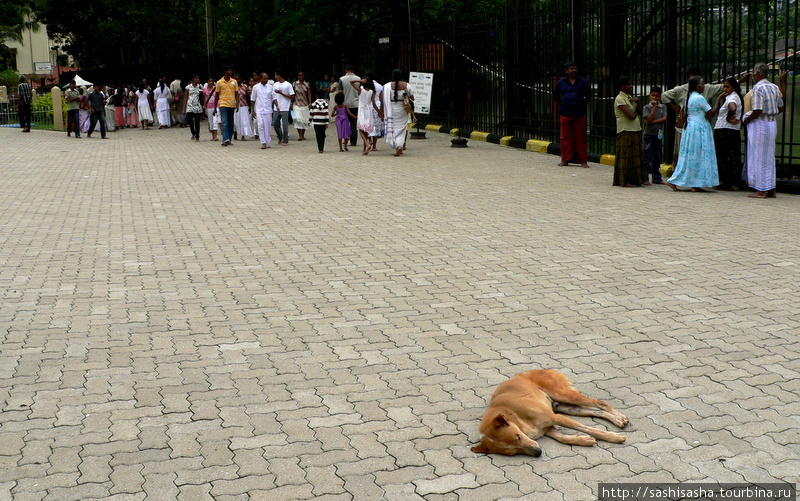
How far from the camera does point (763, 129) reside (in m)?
11.7

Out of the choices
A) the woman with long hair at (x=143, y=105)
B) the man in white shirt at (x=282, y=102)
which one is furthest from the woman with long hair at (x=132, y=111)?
the man in white shirt at (x=282, y=102)

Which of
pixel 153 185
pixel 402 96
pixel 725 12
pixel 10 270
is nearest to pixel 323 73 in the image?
pixel 402 96

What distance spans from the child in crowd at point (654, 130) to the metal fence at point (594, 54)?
2.95ft

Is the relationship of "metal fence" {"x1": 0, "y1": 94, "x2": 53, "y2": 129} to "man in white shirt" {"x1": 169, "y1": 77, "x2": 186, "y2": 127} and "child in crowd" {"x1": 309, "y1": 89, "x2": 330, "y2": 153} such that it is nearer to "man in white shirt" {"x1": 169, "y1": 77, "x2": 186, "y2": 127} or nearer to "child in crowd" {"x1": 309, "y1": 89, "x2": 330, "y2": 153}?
"man in white shirt" {"x1": 169, "y1": 77, "x2": 186, "y2": 127}

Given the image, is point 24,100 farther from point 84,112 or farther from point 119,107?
point 119,107

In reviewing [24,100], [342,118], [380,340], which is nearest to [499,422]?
[380,340]

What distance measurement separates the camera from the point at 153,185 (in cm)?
1438

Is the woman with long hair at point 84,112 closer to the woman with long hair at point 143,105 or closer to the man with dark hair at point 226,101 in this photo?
the woman with long hair at point 143,105

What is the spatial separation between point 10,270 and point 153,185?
6.28 m

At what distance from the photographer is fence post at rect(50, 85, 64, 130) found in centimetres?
2888

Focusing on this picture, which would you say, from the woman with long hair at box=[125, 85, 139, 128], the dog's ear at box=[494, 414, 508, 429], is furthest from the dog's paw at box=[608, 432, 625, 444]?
the woman with long hair at box=[125, 85, 139, 128]

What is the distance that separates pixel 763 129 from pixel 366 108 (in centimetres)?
861

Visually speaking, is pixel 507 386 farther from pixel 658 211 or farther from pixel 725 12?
pixel 725 12

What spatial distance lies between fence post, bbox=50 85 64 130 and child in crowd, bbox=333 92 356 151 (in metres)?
13.5
